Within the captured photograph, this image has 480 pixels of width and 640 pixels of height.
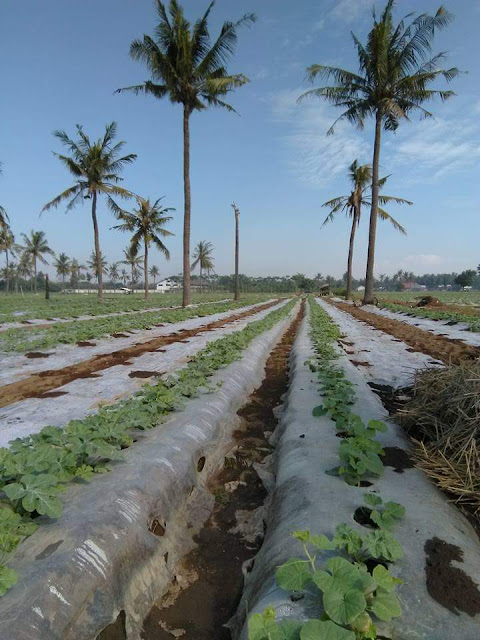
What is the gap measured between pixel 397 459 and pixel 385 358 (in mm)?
3820

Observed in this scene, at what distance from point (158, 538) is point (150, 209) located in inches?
1068

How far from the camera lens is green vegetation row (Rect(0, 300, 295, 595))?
5.02 ft

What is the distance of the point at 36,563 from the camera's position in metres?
1.38

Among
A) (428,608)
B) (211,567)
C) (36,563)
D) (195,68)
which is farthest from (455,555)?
(195,68)

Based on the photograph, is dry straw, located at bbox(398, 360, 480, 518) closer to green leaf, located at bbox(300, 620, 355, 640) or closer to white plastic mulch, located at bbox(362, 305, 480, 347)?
green leaf, located at bbox(300, 620, 355, 640)

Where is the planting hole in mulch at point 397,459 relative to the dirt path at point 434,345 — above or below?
above

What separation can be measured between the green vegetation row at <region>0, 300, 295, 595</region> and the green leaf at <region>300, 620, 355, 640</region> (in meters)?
1.00

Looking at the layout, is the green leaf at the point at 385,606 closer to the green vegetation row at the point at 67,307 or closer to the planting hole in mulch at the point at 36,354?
the planting hole in mulch at the point at 36,354

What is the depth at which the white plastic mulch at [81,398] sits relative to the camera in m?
3.06

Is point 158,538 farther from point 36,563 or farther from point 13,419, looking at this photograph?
point 13,419

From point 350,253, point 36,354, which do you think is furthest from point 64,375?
point 350,253

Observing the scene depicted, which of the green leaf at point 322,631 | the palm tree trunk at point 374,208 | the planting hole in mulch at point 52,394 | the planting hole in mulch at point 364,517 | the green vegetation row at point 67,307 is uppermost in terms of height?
the palm tree trunk at point 374,208

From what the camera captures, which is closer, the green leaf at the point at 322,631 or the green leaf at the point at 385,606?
the green leaf at the point at 322,631

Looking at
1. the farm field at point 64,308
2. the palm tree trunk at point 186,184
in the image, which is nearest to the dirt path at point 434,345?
the palm tree trunk at point 186,184
